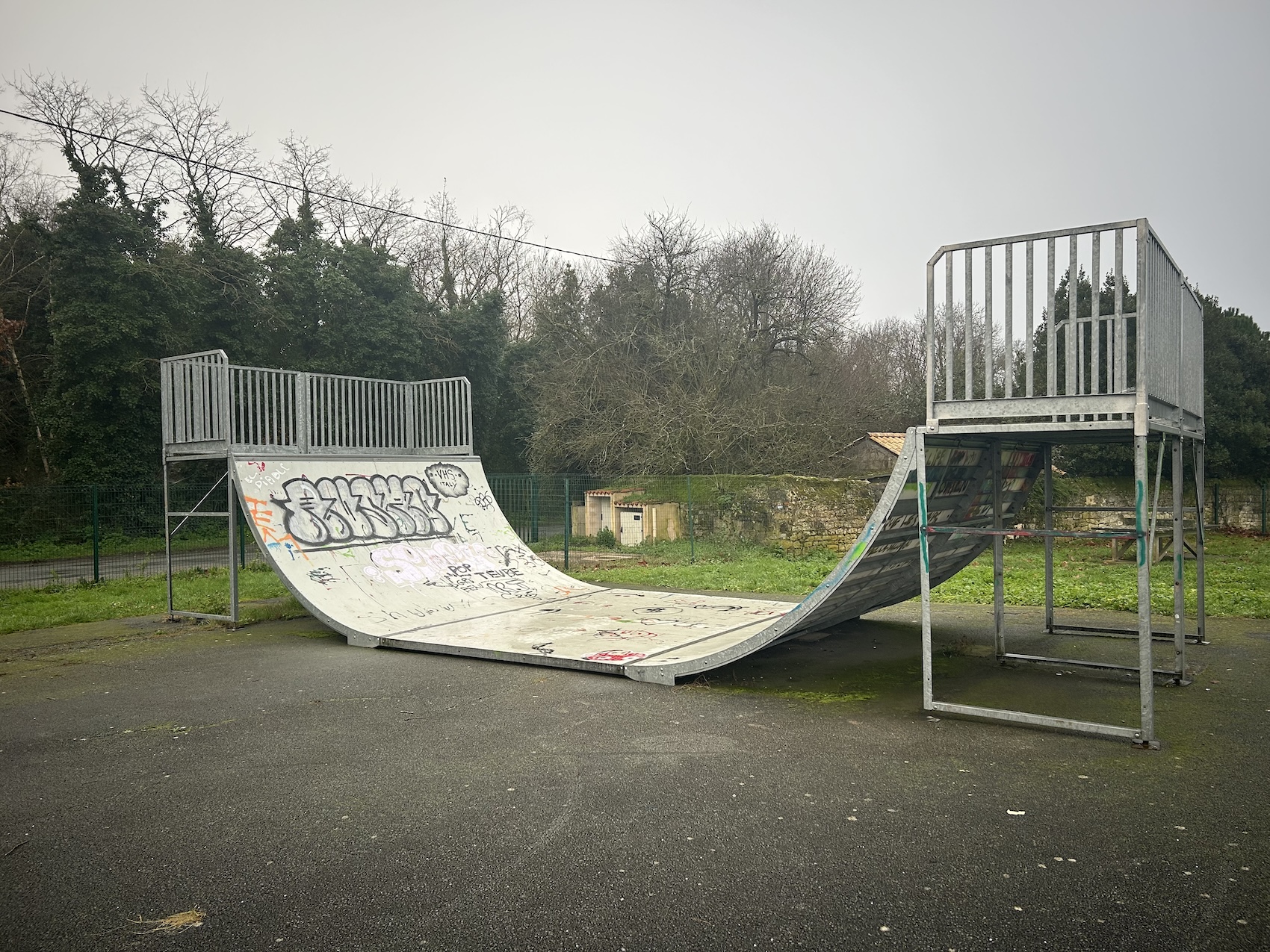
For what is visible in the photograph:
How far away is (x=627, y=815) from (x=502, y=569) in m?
7.53

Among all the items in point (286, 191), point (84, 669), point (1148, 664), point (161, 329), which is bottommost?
point (84, 669)

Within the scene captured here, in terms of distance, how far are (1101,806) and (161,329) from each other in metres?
24.6

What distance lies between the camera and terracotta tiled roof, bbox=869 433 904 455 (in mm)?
22781

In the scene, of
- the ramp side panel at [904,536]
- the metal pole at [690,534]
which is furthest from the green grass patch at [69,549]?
the ramp side panel at [904,536]

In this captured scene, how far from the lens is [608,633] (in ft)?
28.0

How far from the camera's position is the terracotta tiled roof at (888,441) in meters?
22.8

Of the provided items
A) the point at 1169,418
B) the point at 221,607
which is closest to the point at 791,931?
the point at 1169,418

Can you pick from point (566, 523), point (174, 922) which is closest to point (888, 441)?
point (566, 523)

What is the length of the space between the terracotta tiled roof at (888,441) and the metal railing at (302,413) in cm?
1319

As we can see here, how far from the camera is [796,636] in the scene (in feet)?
29.6

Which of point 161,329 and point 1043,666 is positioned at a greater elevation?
point 161,329

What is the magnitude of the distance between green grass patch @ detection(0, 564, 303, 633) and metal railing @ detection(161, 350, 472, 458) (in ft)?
6.93

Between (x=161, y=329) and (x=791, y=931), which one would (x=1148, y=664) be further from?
(x=161, y=329)

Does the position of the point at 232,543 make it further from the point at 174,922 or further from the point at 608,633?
the point at 174,922
